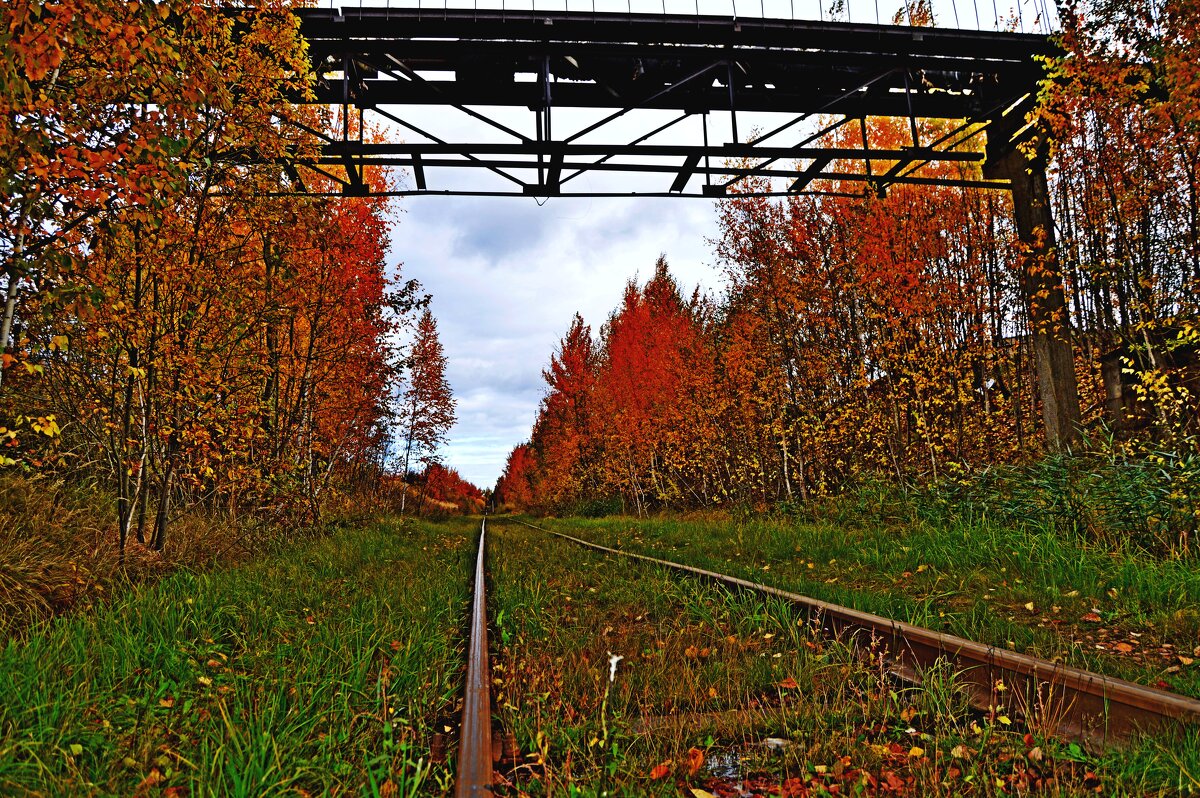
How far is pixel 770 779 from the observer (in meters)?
2.53

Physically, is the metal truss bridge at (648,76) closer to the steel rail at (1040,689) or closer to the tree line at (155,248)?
the tree line at (155,248)

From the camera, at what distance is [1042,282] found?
9.85m

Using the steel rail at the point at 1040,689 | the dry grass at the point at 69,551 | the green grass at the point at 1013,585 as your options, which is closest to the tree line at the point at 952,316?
the green grass at the point at 1013,585

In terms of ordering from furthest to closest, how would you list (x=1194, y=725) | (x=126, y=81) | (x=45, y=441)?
(x=45, y=441) → (x=126, y=81) → (x=1194, y=725)

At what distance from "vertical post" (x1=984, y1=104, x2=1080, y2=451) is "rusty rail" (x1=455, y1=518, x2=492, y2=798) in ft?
33.0

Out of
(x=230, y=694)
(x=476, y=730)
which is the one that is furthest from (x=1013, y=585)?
(x=230, y=694)

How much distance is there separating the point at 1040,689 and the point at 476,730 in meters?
2.86

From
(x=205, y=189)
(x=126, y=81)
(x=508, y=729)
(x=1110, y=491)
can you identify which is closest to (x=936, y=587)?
(x=1110, y=491)

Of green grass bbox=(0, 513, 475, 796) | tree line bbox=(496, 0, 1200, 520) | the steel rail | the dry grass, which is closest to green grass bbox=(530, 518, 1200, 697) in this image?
the steel rail

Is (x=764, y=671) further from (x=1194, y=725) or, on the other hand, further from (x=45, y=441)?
(x=45, y=441)

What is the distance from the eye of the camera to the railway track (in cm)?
258

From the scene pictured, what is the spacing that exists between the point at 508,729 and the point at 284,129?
8.63 meters

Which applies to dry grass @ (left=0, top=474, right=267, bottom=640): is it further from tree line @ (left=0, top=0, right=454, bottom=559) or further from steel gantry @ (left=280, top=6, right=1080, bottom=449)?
steel gantry @ (left=280, top=6, right=1080, bottom=449)

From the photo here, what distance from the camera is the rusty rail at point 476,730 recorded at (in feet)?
7.34
